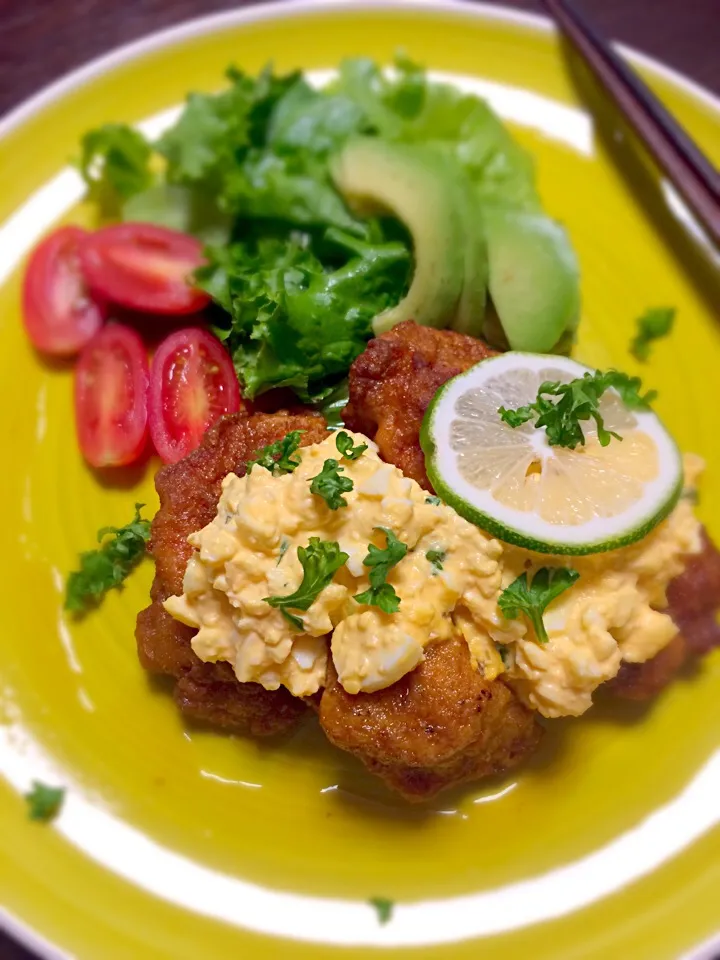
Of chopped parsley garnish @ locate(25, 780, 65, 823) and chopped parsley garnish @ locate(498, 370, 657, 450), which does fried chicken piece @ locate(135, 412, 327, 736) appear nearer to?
chopped parsley garnish @ locate(25, 780, 65, 823)

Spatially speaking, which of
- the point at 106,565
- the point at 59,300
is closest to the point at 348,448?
the point at 106,565

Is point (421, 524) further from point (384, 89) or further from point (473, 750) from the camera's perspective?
point (384, 89)

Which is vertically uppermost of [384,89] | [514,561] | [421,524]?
[384,89]

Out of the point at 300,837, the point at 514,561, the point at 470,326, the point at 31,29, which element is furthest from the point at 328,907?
the point at 31,29

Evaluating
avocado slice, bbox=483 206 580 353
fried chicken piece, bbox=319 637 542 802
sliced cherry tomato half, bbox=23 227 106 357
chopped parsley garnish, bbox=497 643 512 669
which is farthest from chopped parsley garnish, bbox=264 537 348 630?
sliced cherry tomato half, bbox=23 227 106 357

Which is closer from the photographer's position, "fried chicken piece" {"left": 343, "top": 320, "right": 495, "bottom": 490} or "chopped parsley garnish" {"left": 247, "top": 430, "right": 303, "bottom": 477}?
"chopped parsley garnish" {"left": 247, "top": 430, "right": 303, "bottom": 477}

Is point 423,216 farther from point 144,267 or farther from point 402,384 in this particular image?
point 144,267
